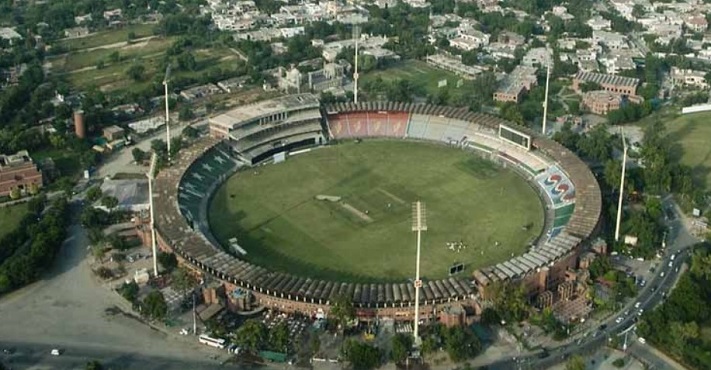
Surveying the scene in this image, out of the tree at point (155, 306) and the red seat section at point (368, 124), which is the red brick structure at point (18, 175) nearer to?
the tree at point (155, 306)

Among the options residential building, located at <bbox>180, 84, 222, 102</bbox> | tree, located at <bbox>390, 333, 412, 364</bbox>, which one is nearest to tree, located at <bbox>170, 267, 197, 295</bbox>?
tree, located at <bbox>390, 333, 412, 364</bbox>

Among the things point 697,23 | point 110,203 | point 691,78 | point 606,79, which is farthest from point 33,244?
point 697,23

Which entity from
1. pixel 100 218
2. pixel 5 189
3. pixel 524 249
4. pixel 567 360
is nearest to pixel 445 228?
pixel 524 249

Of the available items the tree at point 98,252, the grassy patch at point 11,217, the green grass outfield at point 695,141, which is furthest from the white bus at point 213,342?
the green grass outfield at point 695,141

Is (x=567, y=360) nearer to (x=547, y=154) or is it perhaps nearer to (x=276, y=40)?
(x=547, y=154)

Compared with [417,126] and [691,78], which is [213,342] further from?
[691,78]
